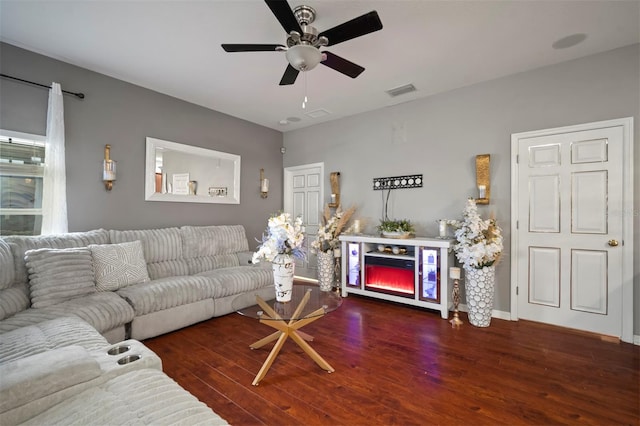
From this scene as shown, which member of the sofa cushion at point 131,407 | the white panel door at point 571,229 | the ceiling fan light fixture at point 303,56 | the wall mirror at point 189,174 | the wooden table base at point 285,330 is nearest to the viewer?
the sofa cushion at point 131,407

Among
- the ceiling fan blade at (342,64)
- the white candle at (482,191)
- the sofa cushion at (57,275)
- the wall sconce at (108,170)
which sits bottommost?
the sofa cushion at (57,275)

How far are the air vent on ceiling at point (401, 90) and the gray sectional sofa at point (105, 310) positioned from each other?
3.03 metres

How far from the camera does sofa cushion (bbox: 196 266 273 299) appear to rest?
11.3 feet

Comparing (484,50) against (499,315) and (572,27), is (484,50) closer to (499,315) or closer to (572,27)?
(572,27)

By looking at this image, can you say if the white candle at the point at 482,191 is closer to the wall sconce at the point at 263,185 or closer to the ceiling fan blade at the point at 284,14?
the ceiling fan blade at the point at 284,14

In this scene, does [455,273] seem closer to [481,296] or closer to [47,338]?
[481,296]

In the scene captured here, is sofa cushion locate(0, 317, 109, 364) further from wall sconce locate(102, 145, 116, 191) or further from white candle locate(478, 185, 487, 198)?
white candle locate(478, 185, 487, 198)

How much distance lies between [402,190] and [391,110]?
126cm

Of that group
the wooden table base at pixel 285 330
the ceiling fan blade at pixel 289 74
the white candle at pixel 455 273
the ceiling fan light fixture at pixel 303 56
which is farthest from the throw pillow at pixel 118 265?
the white candle at pixel 455 273

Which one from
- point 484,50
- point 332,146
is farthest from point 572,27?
point 332,146

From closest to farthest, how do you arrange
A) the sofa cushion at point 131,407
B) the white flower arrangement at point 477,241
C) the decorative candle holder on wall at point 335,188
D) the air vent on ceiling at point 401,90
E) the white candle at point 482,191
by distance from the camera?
the sofa cushion at point 131,407, the white flower arrangement at point 477,241, the white candle at point 482,191, the air vent on ceiling at point 401,90, the decorative candle holder on wall at point 335,188

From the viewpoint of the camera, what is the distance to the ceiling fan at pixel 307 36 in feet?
6.30

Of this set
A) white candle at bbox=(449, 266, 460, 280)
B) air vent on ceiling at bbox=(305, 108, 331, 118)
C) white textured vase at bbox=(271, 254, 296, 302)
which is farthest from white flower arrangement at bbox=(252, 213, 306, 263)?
air vent on ceiling at bbox=(305, 108, 331, 118)

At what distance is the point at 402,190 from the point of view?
14.3 ft
